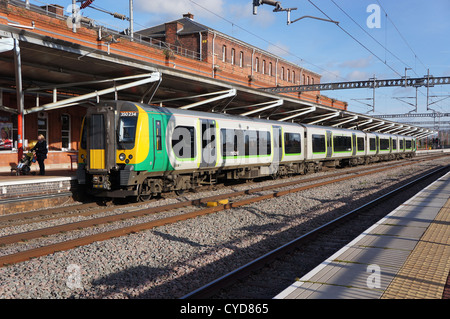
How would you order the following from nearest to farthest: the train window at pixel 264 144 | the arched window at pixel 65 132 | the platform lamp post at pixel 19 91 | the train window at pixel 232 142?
the platform lamp post at pixel 19 91, the train window at pixel 232 142, the train window at pixel 264 144, the arched window at pixel 65 132

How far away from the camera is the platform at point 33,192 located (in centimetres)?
1055

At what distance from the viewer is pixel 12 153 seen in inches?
715

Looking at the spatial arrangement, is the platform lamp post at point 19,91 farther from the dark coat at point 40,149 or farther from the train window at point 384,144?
the train window at point 384,144

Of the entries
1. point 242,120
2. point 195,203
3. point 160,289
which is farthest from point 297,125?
point 160,289

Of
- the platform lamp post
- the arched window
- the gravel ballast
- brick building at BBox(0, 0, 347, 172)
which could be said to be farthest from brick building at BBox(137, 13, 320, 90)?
the gravel ballast

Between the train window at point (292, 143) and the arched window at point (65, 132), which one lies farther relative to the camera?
the arched window at point (65, 132)

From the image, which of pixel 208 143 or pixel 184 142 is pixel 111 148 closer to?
pixel 184 142

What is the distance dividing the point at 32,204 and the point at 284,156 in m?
11.8

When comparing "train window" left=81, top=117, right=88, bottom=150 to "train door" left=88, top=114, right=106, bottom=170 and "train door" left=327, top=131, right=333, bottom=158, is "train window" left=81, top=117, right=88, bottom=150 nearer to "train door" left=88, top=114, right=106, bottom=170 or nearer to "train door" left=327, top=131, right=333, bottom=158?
"train door" left=88, top=114, right=106, bottom=170

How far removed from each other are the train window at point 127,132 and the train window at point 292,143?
9.92m

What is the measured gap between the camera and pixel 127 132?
37.0ft

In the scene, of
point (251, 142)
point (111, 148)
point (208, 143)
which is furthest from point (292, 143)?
point (111, 148)

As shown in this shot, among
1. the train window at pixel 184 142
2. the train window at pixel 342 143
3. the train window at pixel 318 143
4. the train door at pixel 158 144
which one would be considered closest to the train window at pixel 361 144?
the train window at pixel 342 143

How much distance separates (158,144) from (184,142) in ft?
4.10
